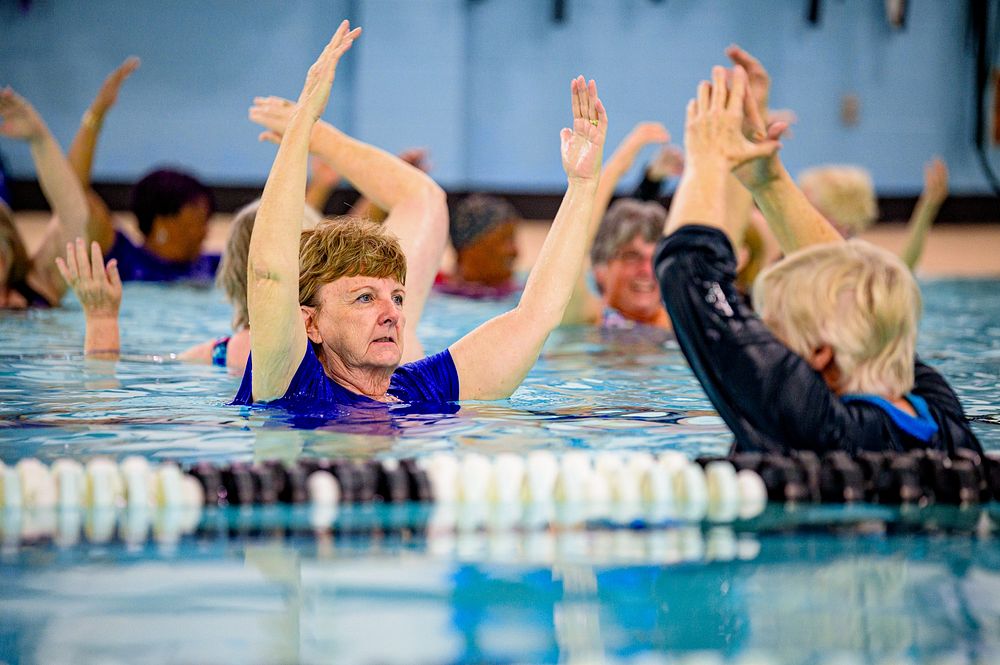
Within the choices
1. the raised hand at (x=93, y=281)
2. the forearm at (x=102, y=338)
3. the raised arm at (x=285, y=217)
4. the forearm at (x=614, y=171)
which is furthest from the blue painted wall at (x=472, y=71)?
the raised arm at (x=285, y=217)

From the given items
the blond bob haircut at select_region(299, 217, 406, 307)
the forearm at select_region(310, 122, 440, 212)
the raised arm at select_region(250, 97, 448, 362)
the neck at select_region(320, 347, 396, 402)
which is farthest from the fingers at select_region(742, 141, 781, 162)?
the forearm at select_region(310, 122, 440, 212)

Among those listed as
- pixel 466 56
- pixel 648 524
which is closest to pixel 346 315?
pixel 648 524

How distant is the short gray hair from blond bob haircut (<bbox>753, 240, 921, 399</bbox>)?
11.5ft

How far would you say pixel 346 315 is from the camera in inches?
133

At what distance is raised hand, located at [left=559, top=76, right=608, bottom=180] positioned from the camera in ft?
11.2

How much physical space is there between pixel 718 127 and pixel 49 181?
4079 millimetres

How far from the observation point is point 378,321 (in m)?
3.36

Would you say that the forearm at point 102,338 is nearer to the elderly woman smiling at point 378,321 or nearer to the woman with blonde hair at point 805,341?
the elderly woman smiling at point 378,321

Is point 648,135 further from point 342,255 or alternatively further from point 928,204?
point 342,255

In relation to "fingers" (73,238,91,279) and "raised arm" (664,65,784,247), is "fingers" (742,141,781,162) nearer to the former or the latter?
"raised arm" (664,65,784,247)

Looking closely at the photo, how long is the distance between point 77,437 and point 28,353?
2027mm

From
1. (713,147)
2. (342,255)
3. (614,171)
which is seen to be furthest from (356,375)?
(614,171)

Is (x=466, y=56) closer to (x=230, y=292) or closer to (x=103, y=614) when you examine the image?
(x=230, y=292)

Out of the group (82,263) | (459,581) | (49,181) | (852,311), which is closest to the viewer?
(459,581)
